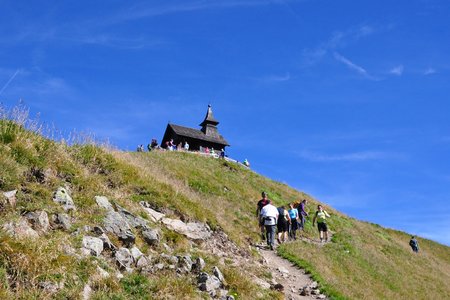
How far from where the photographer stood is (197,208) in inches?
600

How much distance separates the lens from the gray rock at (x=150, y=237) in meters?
10.5

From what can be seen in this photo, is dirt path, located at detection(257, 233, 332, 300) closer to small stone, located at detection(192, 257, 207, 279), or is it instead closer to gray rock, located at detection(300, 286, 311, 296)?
gray rock, located at detection(300, 286, 311, 296)

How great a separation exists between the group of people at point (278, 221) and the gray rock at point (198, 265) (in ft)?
24.8

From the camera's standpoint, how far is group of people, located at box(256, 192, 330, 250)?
57.9 feet

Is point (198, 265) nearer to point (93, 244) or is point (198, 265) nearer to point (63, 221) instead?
point (93, 244)

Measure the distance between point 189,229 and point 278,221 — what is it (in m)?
8.64

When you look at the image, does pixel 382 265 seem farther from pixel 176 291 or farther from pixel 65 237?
pixel 65 237

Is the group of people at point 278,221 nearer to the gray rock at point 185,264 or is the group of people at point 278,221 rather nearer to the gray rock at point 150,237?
the gray rock at point 150,237

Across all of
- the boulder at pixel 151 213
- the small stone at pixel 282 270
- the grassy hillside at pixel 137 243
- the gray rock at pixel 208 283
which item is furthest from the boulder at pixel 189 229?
the small stone at pixel 282 270

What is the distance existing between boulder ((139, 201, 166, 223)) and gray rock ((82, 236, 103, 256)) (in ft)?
11.4

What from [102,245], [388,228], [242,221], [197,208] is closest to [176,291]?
[102,245]

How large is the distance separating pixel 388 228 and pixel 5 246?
171 ft

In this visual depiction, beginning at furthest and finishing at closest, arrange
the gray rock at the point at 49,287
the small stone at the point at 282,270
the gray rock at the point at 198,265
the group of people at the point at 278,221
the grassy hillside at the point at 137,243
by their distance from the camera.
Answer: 1. the group of people at the point at 278,221
2. the small stone at the point at 282,270
3. the gray rock at the point at 198,265
4. the grassy hillside at the point at 137,243
5. the gray rock at the point at 49,287

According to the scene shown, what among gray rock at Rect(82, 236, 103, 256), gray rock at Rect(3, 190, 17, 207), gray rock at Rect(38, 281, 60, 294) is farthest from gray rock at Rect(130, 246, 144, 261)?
gray rock at Rect(3, 190, 17, 207)
